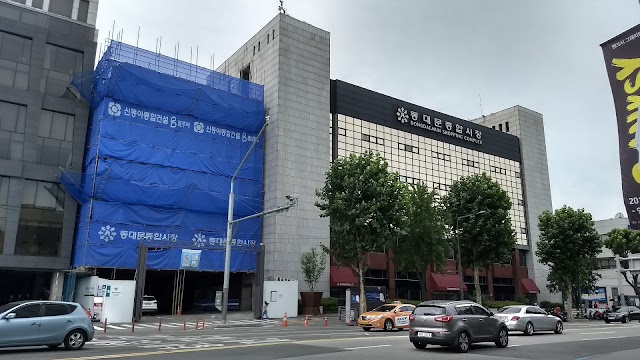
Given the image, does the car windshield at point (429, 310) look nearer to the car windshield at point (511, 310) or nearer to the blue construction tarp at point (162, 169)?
the car windshield at point (511, 310)

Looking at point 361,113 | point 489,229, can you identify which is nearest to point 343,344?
point 489,229

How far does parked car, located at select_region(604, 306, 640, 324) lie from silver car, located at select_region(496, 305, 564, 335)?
24.8 metres

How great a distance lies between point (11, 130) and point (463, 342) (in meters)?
38.1

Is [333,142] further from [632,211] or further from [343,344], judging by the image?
[632,211]

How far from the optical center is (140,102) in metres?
41.9

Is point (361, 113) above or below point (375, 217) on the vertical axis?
above

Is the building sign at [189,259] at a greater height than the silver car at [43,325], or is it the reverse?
the building sign at [189,259]

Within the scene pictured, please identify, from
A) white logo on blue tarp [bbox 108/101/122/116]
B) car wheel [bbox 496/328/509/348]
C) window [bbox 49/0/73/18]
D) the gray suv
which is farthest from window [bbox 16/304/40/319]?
window [bbox 49/0/73/18]

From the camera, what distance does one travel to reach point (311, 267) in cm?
4359

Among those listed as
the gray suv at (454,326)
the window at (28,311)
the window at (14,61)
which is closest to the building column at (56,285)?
the window at (14,61)

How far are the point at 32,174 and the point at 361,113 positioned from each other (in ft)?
109

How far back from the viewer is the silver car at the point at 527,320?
23.9m

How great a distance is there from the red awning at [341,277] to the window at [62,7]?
3399 cm

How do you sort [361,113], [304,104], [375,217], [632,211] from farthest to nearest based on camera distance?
[361,113]
[304,104]
[375,217]
[632,211]
